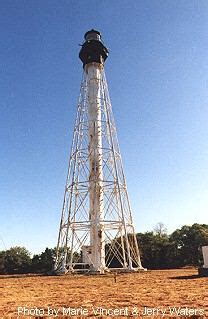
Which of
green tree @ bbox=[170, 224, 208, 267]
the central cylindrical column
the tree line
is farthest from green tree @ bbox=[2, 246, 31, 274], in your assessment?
the central cylindrical column

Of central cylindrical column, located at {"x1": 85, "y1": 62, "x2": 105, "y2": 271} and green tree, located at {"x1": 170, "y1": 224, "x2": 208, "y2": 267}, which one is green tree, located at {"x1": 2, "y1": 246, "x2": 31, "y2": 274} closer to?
green tree, located at {"x1": 170, "y1": 224, "x2": 208, "y2": 267}

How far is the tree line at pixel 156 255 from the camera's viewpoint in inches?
2018

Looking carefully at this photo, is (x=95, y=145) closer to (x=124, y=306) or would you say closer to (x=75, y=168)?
(x=75, y=168)

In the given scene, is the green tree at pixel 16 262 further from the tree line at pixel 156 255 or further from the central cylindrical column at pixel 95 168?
the central cylindrical column at pixel 95 168

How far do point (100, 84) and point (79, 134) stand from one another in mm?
6488

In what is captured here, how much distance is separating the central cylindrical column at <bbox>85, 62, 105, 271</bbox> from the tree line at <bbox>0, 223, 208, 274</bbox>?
20.8 metres

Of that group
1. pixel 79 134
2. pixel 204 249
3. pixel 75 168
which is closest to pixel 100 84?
pixel 79 134

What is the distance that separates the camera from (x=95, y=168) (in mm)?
31828

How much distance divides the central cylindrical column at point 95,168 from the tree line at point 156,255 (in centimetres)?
2082

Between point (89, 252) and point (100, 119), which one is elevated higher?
point (100, 119)

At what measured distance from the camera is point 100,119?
33.7m

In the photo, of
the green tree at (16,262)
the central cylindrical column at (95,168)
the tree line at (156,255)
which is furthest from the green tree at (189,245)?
the central cylindrical column at (95,168)

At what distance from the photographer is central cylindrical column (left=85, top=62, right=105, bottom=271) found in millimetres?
30578

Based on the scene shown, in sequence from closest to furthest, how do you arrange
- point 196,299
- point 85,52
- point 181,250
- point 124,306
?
point 124,306 < point 196,299 < point 85,52 < point 181,250
